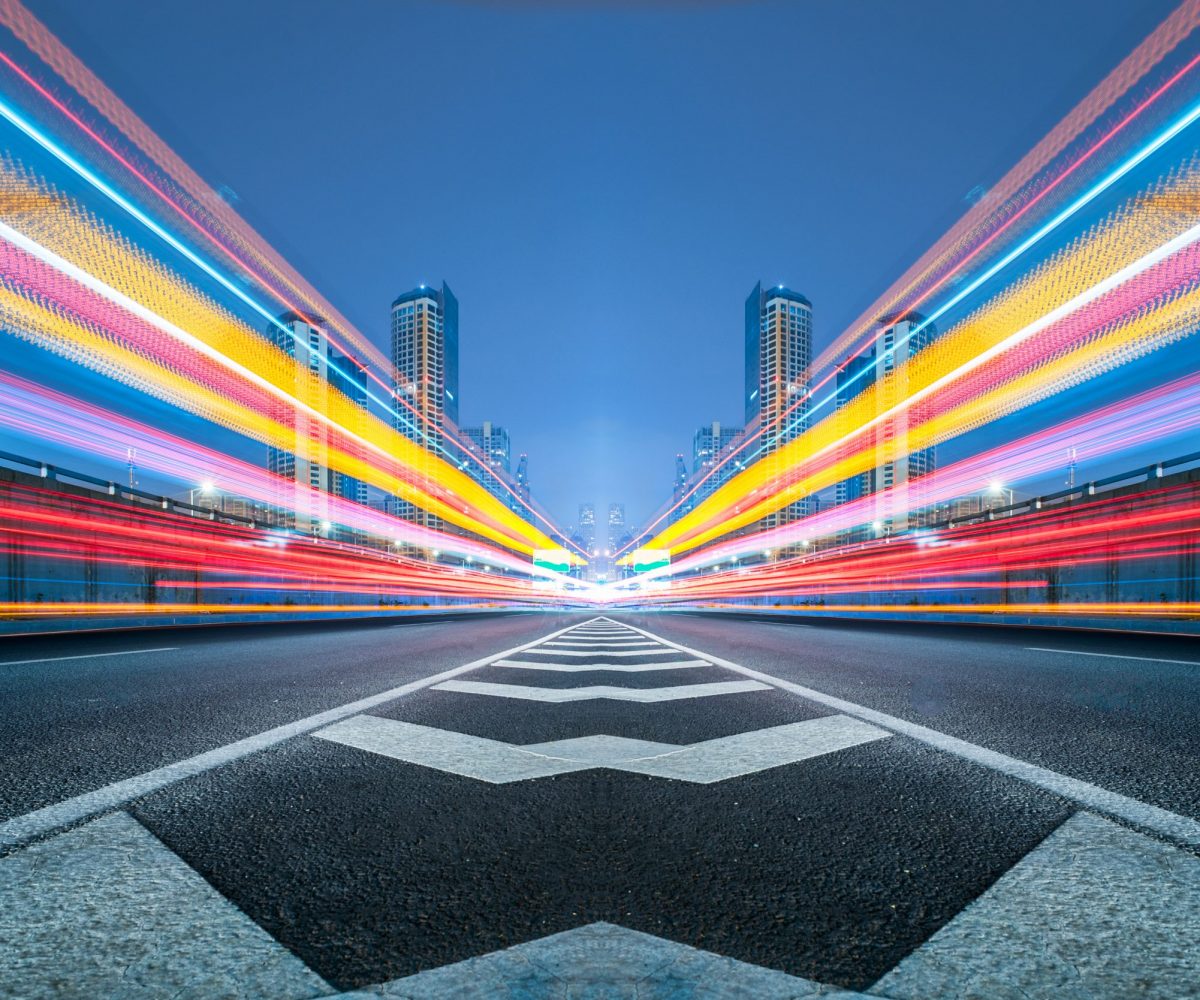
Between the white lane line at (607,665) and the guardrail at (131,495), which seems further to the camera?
the guardrail at (131,495)

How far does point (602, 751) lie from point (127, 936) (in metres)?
2.17

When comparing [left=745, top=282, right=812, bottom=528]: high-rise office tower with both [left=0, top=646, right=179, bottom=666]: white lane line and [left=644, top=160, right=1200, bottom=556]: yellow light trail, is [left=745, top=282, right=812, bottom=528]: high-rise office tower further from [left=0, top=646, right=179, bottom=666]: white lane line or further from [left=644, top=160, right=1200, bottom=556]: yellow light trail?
[left=0, top=646, right=179, bottom=666]: white lane line

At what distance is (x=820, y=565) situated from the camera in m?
46.2

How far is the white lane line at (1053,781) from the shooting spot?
226 cm

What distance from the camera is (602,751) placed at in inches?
133

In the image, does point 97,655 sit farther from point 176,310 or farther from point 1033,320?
point 176,310

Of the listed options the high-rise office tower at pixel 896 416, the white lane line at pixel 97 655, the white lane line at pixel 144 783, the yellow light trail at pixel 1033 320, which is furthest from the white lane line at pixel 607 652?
the high-rise office tower at pixel 896 416

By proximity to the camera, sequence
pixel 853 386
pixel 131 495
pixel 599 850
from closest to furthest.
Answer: pixel 599 850 < pixel 131 495 < pixel 853 386

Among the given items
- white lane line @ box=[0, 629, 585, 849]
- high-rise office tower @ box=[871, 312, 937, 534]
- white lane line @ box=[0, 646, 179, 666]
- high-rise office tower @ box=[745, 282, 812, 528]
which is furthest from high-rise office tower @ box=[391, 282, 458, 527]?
white lane line @ box=[0, 629, 585, 849]

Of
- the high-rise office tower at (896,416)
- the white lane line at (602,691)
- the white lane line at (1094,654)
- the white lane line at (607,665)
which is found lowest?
the white lane line at (1094,654)

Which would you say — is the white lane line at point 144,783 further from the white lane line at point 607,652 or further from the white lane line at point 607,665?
the white lane line at point 607,652

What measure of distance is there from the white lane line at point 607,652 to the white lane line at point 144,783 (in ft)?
14.9

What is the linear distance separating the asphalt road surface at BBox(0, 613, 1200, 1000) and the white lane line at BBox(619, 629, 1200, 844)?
0.02 m

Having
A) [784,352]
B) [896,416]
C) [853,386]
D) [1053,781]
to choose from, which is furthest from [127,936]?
[784,352]
